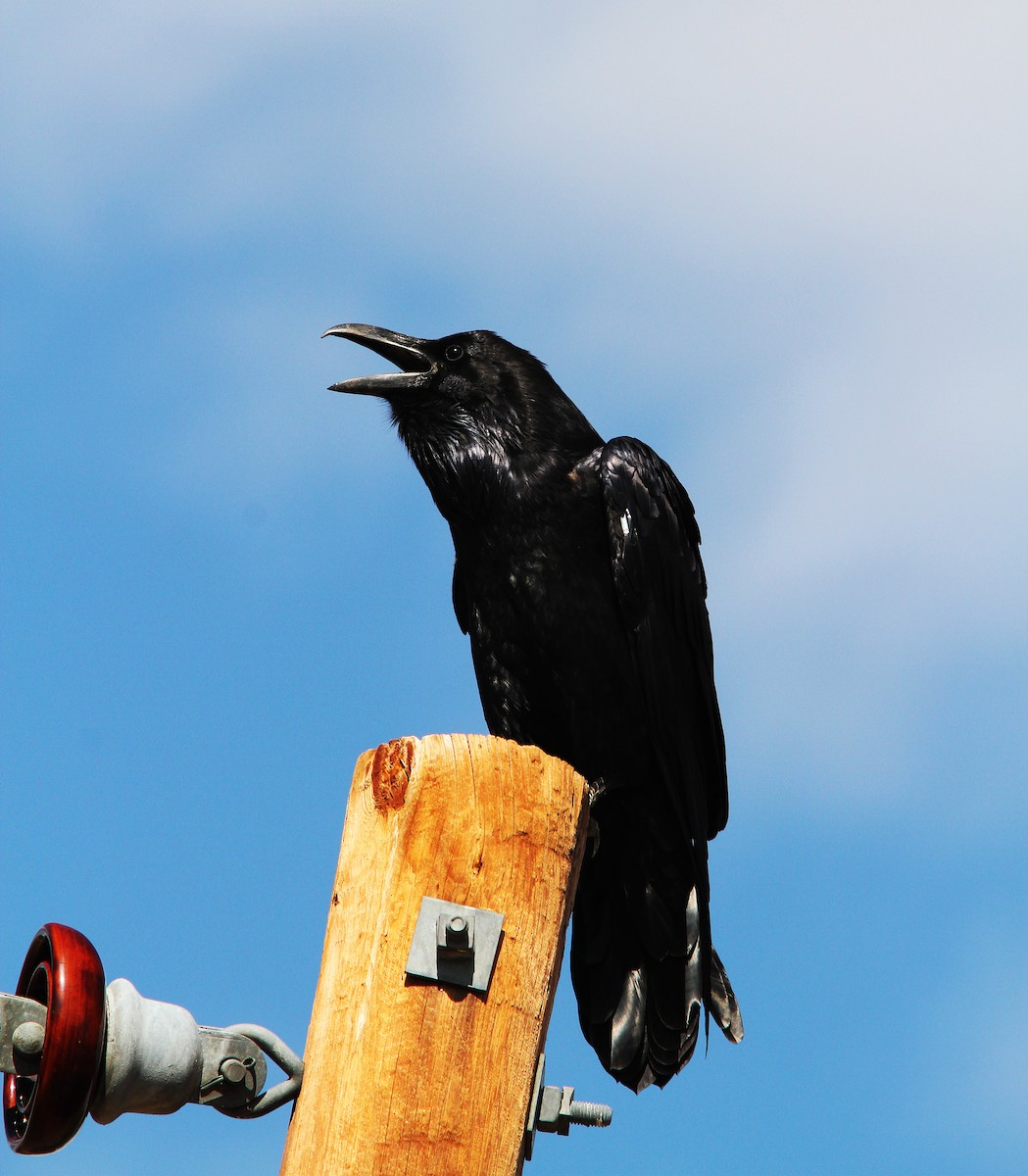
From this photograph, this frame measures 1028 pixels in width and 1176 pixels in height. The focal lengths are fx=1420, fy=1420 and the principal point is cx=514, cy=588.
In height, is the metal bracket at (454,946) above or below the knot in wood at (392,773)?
below

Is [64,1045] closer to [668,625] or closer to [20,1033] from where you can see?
[20,1033]

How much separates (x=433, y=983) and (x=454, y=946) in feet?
0.26

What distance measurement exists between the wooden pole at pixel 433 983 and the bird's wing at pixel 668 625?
7.55 feet

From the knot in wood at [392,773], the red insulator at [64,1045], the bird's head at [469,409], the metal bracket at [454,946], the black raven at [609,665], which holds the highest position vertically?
the bird's head at [469,409]

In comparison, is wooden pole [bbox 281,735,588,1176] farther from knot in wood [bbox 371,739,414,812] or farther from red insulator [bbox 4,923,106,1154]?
red insulator [bbox 4,923,106,1154]

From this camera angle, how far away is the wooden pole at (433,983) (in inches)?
99.7

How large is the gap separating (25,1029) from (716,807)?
3.48 m

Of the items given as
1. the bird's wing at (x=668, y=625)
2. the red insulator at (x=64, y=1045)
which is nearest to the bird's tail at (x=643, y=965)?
the bird's wing at (x=668, y=625)

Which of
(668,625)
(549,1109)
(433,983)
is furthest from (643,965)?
(433,983)

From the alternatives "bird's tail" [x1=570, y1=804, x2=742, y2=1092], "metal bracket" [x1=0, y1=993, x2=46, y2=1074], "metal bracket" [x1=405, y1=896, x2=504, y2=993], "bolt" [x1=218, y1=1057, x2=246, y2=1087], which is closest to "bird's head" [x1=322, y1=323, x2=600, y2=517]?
"bird's tail" [x1=570, y1=804, x2=742, y2=1092]

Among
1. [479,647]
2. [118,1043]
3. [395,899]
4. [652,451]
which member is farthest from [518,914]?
[652,451]

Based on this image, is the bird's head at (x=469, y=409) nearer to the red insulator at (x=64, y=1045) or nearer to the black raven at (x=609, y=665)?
the black raven at (x=609, y=665)

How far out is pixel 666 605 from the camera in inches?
216

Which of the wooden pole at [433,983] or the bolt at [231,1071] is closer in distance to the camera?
the wooden pole at [433,983]
